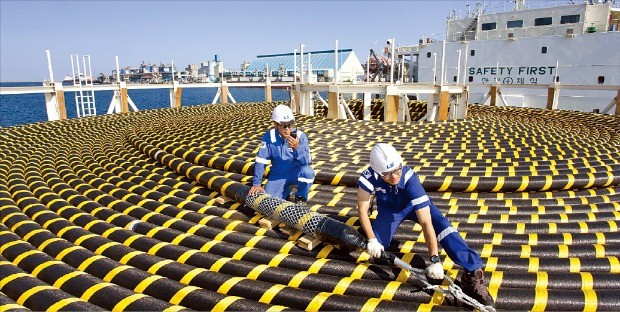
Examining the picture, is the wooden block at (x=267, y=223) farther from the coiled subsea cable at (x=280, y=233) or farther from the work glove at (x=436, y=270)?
the work glove at (x=436, y=270)

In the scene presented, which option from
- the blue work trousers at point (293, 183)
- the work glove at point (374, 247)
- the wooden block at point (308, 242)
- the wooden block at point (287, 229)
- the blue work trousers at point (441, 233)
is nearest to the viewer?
the blue work trousers at point (441, 233)

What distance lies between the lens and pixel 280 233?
4324 mm

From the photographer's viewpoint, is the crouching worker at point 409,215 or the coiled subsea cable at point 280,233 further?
the coiled subsea cable at point 280,233

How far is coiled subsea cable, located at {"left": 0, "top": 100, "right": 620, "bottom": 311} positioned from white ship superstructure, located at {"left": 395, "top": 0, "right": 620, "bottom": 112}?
1231 cm

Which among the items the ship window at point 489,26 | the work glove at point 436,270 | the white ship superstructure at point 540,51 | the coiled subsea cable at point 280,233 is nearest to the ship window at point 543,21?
the white ship superstructure at point 540,51

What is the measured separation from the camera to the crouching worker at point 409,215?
295 cm

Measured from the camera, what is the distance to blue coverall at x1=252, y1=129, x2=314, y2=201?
15.2 feet

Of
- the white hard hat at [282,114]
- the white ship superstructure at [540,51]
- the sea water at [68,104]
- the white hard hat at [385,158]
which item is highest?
the white ship superstructure at [540,51]

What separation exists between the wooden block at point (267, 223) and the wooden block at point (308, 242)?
0.54 m

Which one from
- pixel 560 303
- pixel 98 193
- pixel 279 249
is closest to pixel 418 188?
pixel 560 303

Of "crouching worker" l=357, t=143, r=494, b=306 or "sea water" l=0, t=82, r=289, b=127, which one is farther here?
"sea water" l=0, t=82, r=289, b=127

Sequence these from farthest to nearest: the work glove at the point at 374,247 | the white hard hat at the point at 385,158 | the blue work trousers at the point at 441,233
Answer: the work glove at the point at 374,247, the white hard hat at the point at 385,158, the blue work trousers at the point at 441,233

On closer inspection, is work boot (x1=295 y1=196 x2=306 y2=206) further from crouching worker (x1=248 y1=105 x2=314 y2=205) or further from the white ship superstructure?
the white ship superstructure

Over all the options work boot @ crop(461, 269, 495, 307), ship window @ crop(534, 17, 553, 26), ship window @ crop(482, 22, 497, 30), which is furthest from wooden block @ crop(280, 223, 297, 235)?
ship window @ crop(482, 22, 497, 30)
